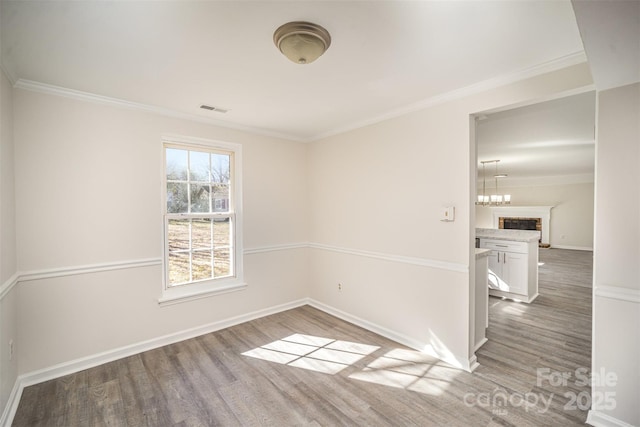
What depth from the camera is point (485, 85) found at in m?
2.30

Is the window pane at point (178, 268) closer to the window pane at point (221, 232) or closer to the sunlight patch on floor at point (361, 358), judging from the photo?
the window pane at point (221, 232)

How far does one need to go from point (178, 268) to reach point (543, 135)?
5.37 m

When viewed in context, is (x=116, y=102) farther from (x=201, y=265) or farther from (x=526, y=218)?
(x=526, y=218)

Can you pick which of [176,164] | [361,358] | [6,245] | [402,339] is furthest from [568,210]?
[6,245]

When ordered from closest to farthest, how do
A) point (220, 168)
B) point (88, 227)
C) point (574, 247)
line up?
point (88, 227) < point (220, 168) < point (574, 247)

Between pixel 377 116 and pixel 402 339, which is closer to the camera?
pixel 402 339

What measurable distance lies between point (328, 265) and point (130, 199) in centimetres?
251

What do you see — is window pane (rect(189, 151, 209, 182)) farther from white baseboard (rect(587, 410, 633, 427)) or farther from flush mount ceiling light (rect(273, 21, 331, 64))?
white baseboard (rect(587, 410, 633, 427))

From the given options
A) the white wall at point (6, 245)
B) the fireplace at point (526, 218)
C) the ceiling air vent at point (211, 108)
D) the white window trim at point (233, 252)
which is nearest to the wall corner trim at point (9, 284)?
the white wall at point (6, 245)

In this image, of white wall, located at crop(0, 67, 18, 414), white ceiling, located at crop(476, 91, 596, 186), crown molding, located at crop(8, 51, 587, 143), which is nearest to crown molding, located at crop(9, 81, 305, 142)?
crown molding, located at crop(8, 51, 587, 143)

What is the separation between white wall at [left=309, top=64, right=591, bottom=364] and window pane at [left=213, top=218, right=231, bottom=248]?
1.33m

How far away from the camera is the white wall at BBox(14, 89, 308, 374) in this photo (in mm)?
2289

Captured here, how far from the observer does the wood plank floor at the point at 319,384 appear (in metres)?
1.94

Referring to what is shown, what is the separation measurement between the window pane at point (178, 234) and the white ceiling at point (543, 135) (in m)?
3.33
